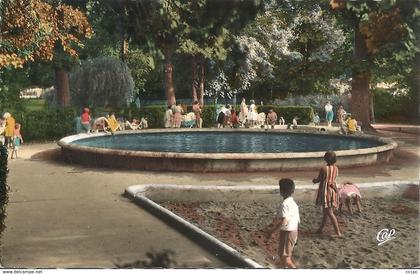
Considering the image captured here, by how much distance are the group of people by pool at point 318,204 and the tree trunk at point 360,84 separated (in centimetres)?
1890

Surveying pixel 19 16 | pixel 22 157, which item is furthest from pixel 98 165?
pixel 19 16

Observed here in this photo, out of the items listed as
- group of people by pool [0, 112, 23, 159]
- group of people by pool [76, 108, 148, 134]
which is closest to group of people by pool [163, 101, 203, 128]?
group of people by pool [76, 108, 148, 134]

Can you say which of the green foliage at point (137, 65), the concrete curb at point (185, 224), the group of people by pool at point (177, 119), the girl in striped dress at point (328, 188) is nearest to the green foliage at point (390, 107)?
the group of people by pool at point (177, 119)

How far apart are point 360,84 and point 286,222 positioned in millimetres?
→ 23744

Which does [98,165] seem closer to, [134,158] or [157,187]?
[134,158]

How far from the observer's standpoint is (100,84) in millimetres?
36062

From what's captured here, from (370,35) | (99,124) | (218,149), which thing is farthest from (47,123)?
(370,35)

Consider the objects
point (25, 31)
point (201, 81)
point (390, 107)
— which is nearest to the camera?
point (25, 31)

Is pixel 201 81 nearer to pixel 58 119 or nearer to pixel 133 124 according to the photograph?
pixel 133 124

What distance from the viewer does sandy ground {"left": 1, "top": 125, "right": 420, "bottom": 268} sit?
8.05 m

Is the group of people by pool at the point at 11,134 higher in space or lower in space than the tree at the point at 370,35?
lower

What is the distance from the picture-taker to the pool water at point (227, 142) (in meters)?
19.8

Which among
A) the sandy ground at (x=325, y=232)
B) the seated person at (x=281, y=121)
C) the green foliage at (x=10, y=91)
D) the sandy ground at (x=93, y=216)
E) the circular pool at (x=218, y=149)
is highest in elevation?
the green foliage at (x=10, y=91)

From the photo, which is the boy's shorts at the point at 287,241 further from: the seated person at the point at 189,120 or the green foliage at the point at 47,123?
the seated person at the point at 189,120
